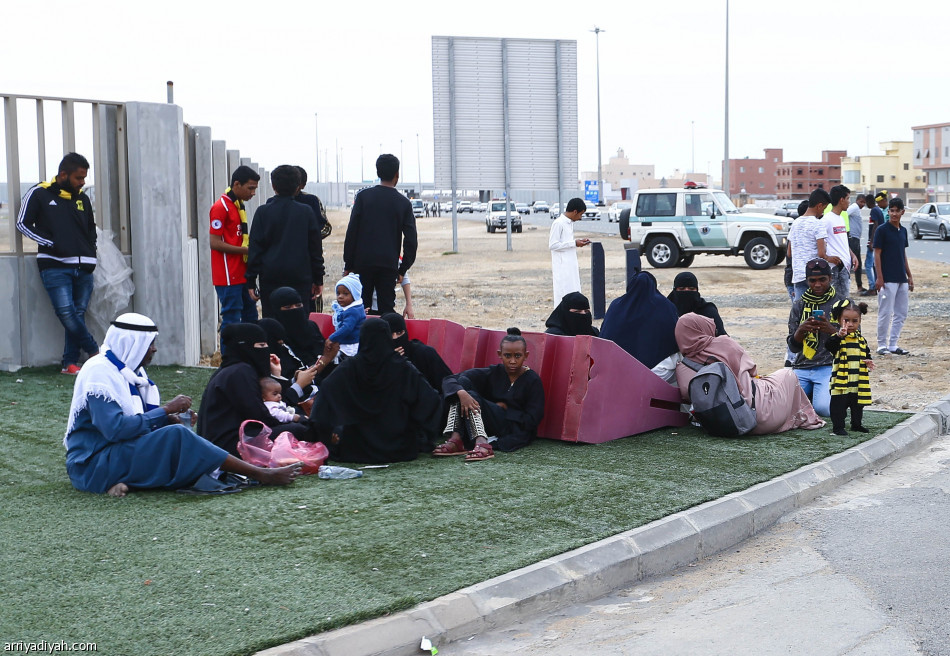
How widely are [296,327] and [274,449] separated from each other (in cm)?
212

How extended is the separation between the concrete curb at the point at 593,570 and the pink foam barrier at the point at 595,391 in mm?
1386

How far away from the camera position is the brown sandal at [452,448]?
7297 mm

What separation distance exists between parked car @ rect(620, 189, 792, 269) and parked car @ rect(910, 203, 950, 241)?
1488cm

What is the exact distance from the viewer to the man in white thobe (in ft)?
43.0

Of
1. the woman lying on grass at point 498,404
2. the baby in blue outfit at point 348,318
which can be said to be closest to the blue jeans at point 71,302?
the baby in blue outfit at point 348,318

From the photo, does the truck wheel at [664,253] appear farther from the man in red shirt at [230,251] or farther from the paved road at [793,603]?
the paved road at [793,603]

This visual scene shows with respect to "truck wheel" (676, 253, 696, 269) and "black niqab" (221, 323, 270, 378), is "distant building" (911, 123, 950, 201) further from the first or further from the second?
"black niqab" (221, 323, 270, 378)

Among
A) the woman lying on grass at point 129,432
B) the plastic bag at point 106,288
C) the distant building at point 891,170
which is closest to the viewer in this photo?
the woman lying on grass at point 129,432

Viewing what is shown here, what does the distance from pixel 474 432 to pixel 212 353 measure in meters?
6.66

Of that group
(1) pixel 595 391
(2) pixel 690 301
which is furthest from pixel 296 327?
(2) pixel 690 301

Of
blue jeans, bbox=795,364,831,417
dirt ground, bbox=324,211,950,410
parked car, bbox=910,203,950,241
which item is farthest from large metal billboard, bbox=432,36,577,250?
parked car, bbox=910,203,950,241

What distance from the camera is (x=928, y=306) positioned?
58.4 ft

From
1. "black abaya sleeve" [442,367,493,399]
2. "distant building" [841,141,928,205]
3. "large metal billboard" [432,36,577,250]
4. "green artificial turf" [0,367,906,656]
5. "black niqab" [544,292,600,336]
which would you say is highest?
"distant building" [841,141,928,205]

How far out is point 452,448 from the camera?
24.0 ft
